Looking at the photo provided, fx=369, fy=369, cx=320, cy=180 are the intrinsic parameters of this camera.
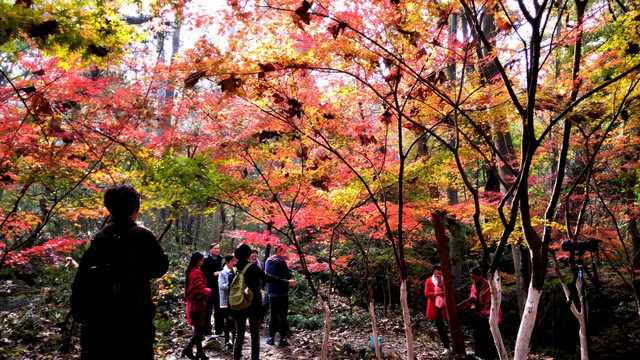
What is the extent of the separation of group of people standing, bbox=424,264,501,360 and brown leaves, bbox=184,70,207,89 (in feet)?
15.7

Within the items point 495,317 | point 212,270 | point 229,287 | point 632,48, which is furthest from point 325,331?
point 632,48

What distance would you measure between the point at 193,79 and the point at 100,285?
197 centimetres

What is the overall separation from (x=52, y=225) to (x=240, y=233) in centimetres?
678

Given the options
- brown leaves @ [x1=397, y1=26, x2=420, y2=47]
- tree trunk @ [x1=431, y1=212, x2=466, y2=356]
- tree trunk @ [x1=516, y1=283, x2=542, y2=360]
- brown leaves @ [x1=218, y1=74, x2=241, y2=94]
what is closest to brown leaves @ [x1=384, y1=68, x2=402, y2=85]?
brown leaves @ [x1=397, y1=26, x2=420, y2=47]

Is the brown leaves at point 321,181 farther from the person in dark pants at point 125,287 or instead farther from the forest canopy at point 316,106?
the person in dark pants at point 125,287

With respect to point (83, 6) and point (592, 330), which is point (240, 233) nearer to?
point (83, 6)

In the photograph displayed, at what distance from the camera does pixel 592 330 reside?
34.3ft

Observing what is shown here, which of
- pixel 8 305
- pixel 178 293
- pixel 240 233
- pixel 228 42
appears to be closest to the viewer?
pixel 228 42

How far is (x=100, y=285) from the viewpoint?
221 centimetres

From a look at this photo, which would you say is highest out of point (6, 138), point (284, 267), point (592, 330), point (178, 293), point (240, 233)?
point (6, 138)

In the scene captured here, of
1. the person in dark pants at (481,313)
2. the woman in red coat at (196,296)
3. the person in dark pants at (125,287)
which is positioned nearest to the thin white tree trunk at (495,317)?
the person in dark pants at (481,313)

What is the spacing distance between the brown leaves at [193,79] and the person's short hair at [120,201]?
1207mm

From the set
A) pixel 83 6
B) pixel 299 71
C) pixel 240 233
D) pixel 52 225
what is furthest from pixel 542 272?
pixel 52 225

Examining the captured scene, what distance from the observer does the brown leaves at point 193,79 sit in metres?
3.31
